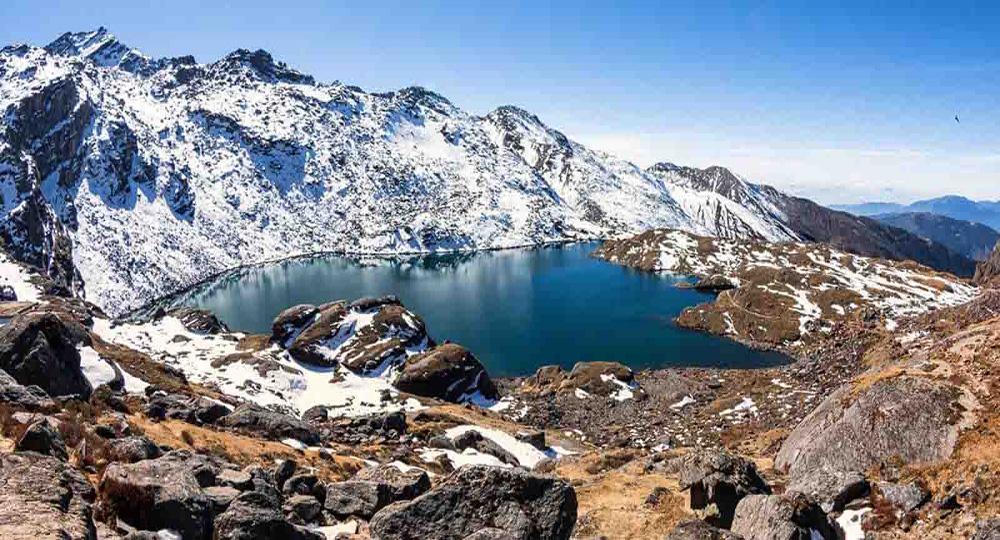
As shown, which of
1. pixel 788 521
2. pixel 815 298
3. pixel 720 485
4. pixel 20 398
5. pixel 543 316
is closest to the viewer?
pixel 788 521

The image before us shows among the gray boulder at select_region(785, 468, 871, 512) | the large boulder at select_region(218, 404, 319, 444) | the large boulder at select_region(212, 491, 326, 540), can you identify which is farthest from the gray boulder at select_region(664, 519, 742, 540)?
the large boulder at select_region(218, 404, 319, 444)

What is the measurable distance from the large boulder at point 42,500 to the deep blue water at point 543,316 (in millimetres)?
88013

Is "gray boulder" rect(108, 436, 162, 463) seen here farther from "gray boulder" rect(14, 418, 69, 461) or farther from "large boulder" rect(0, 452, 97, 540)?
"large boulder" rect(0, 452, 97, 540)

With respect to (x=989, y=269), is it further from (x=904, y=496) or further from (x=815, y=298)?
(x=904, y=496)

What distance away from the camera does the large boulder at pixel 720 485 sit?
21000 mm

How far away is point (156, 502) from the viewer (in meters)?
13.0

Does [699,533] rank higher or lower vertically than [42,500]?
lower

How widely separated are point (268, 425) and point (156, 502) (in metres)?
24.7

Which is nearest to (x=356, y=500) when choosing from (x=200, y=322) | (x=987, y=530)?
(x=987, y=530)

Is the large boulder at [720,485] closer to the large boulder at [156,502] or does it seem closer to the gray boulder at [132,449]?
the large boulder at [156,502]

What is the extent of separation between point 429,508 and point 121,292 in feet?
697

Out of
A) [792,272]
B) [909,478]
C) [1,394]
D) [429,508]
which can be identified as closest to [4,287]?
[1,394]

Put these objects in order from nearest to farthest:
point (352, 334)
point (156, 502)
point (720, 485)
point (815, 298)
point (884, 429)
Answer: point (156, 502) → point (720, 485) → point (884, 429) → point (352, 334) → point (815, 298)

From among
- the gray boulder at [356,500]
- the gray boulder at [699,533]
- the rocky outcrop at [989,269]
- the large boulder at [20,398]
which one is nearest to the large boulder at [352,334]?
the large boulder at [20,398]
